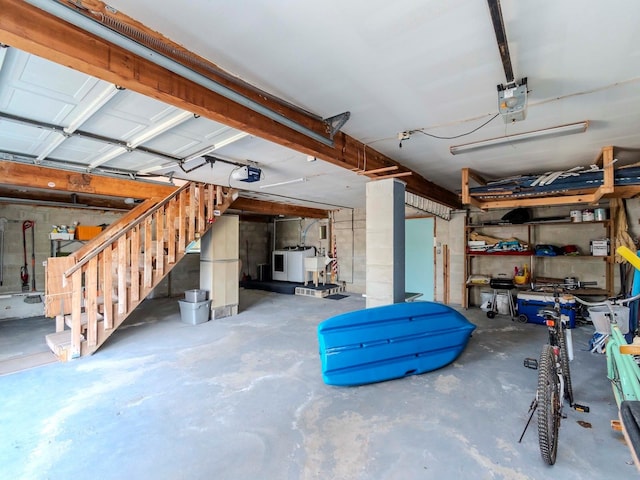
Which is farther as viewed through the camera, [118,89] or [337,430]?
[337,430]

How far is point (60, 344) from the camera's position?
149 inches

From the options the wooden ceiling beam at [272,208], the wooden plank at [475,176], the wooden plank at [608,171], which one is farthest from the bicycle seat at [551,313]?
the wooden ceiling beam at [272,208]

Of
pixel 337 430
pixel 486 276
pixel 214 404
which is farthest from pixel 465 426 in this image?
pixel 486 276

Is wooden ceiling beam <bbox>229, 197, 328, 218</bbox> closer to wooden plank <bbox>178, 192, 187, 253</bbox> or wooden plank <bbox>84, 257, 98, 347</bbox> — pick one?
wooden plank <bbox>178, 192, 187, 253</bbox>

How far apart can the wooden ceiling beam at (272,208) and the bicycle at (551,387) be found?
5.87 meters

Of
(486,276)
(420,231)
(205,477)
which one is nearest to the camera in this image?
(205,477)

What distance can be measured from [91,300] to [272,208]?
4.40 m

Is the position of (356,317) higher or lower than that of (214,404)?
higher

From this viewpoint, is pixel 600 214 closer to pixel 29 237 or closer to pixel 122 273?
pixel 122 273

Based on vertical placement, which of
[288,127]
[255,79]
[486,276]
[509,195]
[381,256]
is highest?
[255,79]

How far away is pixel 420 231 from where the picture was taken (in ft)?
24.6

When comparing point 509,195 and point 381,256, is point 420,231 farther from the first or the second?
point 381,256

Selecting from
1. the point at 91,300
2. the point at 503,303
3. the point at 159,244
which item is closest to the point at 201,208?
the point at 159,244

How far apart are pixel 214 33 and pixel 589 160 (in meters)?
4.73
